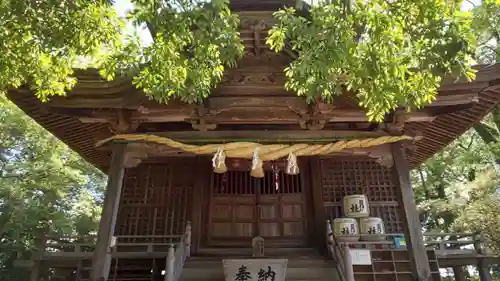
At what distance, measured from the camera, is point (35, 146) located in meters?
17.3

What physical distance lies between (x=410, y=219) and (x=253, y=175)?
2628 millimetres

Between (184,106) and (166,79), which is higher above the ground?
(184,106)

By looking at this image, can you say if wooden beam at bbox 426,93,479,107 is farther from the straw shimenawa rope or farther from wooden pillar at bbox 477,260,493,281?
wooden pillar at bbox 477,260,493,281

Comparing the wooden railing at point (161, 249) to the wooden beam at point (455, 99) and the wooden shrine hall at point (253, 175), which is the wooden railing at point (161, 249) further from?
the wooden beam at point (455, 99)

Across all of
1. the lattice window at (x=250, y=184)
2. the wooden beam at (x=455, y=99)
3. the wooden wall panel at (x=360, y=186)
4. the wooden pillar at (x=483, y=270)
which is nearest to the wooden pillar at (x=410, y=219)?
the wooden beam at (x=455, y=99)

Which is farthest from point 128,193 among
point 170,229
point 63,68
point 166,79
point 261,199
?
point 166,79

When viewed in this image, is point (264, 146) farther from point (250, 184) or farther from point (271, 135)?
point (250, 184)

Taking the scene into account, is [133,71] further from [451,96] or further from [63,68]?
[451,96]

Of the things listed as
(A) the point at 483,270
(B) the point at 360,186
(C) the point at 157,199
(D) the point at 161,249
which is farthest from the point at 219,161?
(A) the point at 483,270

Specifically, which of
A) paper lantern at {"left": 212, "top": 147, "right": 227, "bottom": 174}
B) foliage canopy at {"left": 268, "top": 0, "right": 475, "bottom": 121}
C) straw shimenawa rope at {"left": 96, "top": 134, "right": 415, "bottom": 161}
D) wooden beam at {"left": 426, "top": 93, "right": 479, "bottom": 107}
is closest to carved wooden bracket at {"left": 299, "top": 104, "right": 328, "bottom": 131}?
straw shimenawa rope at {"left": 96, "top": 134, "right": 415, "bottom": 161}

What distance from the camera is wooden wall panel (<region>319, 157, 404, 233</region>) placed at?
9.23 m

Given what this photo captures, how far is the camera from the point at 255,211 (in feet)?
30.2

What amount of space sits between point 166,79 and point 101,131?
3.88 m

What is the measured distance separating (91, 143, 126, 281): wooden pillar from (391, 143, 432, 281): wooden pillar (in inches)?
184
